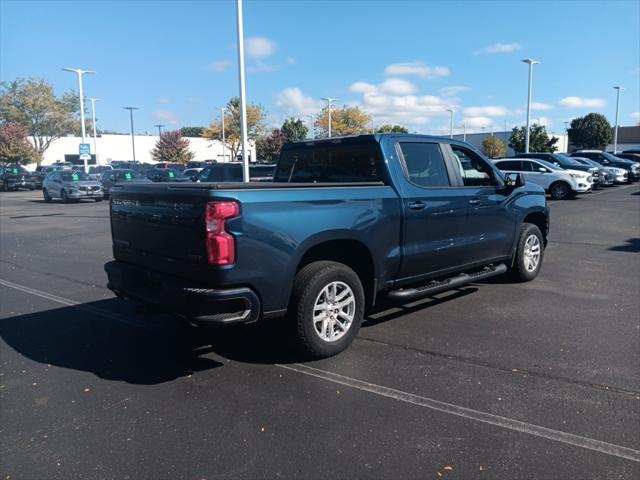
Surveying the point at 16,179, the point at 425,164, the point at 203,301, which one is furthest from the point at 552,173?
the point at 16,179

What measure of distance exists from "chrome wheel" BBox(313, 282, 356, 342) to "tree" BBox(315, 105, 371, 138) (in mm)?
67590

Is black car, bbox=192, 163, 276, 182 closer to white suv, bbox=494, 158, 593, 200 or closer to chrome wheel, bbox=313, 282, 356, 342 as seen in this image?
white suv, bbox=494, 158, 593, 200

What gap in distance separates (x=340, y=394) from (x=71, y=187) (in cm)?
2569

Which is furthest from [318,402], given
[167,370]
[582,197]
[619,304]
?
[582,197]

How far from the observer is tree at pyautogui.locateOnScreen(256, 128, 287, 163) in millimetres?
61562

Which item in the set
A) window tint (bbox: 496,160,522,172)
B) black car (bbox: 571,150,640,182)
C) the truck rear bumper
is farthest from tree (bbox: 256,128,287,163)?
the truck rear bumper

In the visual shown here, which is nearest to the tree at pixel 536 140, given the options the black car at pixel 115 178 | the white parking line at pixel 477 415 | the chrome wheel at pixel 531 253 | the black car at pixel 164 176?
the black car at pixel 164 176

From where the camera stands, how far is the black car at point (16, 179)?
3875cm

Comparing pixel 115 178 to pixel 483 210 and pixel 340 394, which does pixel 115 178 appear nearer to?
pixel 483 210

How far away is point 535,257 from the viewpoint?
7.55 meters

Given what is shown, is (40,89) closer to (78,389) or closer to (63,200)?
(63,200)

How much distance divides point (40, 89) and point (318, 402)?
68.5 meters

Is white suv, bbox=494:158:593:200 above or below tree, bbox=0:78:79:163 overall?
below

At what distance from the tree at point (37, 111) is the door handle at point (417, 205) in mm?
64917
